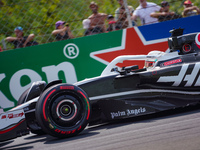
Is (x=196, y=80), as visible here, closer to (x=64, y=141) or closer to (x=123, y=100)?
(x=123, y=100)

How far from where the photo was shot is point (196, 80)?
19.2 ft

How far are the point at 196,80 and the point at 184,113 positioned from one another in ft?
1.93

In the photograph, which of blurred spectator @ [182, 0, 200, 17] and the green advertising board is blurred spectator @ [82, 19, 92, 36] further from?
blurred spectator @ [182, 0, 200, 17]


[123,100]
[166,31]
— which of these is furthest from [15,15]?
[123,100]

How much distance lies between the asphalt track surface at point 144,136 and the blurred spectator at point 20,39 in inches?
126

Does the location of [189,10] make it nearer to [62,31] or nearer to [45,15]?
[62,31]

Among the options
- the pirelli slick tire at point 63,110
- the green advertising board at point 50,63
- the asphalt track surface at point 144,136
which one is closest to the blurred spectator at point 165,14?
Answer: the green advertising board at point 50,63

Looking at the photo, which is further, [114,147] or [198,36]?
[198,36]

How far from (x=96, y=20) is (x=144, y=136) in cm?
484

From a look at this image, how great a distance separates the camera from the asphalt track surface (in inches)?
157

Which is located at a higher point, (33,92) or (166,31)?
(166,31)

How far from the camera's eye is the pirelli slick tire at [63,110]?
5.13 metres

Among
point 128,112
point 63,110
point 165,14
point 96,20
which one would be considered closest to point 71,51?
point 96,20

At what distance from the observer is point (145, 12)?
8.88 metres
